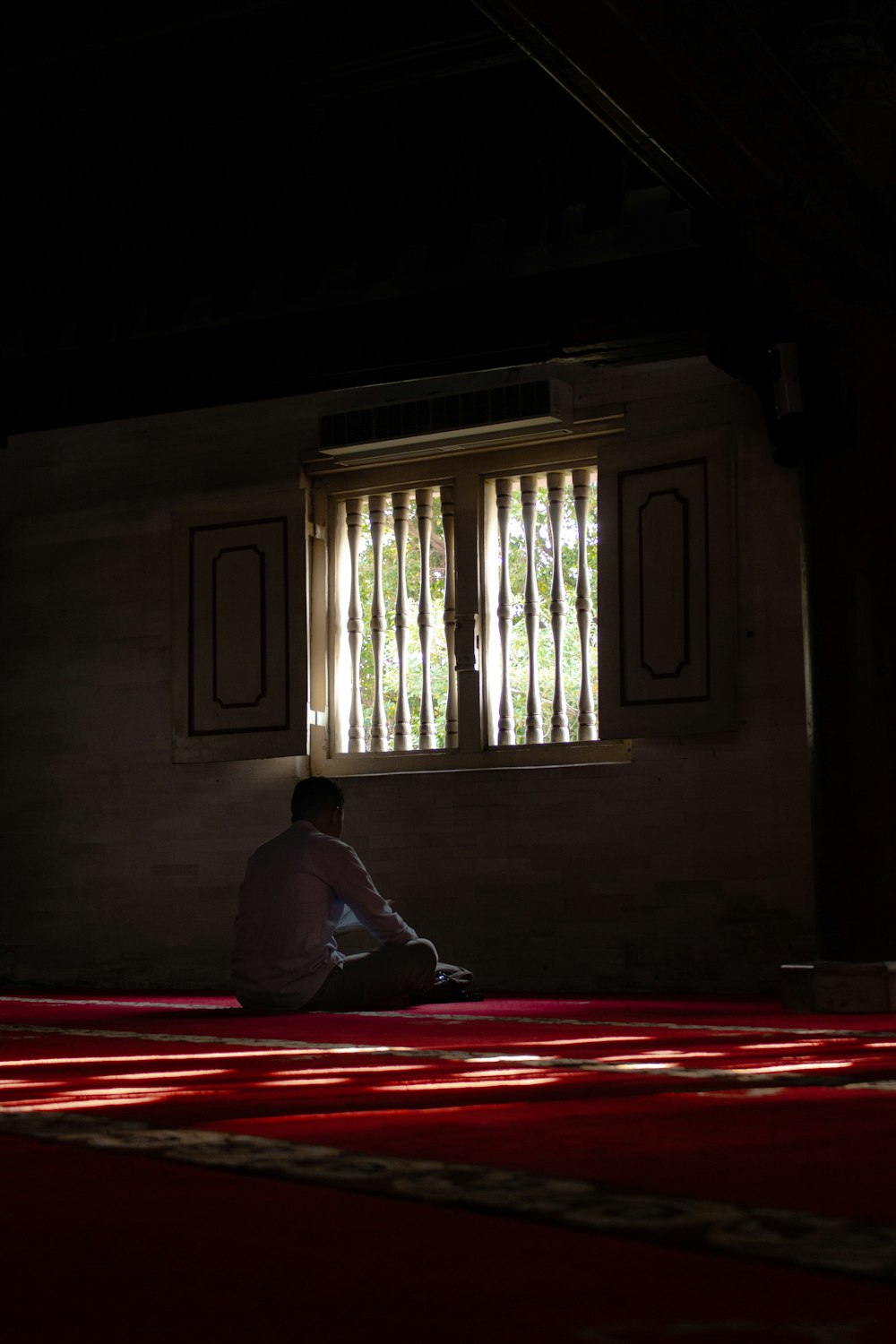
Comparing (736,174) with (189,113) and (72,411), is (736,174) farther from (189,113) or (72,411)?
(72,411)

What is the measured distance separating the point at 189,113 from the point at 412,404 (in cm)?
157

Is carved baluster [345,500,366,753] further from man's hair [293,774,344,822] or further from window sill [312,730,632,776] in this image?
man's hair [293,774,344,822]

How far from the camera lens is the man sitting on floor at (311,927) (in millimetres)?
5125

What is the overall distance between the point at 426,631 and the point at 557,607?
62 cm

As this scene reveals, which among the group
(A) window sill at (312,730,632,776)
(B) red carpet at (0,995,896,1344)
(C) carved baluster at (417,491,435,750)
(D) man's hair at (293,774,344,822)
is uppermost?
(C) carved baluster at (417,491,435,750)

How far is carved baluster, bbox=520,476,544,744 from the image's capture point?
6930 mm

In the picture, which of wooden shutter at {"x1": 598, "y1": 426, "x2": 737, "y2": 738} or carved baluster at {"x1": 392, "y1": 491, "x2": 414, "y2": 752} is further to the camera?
carved baluster at {"x1": 392, "y1": 491, "x2": 414, "y2": 752}

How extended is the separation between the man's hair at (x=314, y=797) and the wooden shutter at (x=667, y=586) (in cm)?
152

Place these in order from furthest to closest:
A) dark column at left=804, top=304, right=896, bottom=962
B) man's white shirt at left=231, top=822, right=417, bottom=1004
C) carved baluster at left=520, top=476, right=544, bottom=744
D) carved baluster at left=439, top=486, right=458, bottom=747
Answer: carved baluster at left=439, top=486, right=458, bottom=747 < carved baluster at left=520, top=476, right=544, bottom=744 < man's white shirt at left=231, top=822, right=417, bottom=1004 < dark column at left=804, top=304, right=896, bottom=962

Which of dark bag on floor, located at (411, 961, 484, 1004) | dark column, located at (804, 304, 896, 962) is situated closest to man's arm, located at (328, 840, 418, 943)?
dark bag on floor, located at (411, 961, 484, 1004)

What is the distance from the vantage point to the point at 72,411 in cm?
756

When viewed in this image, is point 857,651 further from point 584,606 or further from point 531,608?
point 531,608

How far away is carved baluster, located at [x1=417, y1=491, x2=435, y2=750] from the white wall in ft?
0.93

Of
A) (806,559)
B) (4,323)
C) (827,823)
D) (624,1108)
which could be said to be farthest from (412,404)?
(624,1108)
